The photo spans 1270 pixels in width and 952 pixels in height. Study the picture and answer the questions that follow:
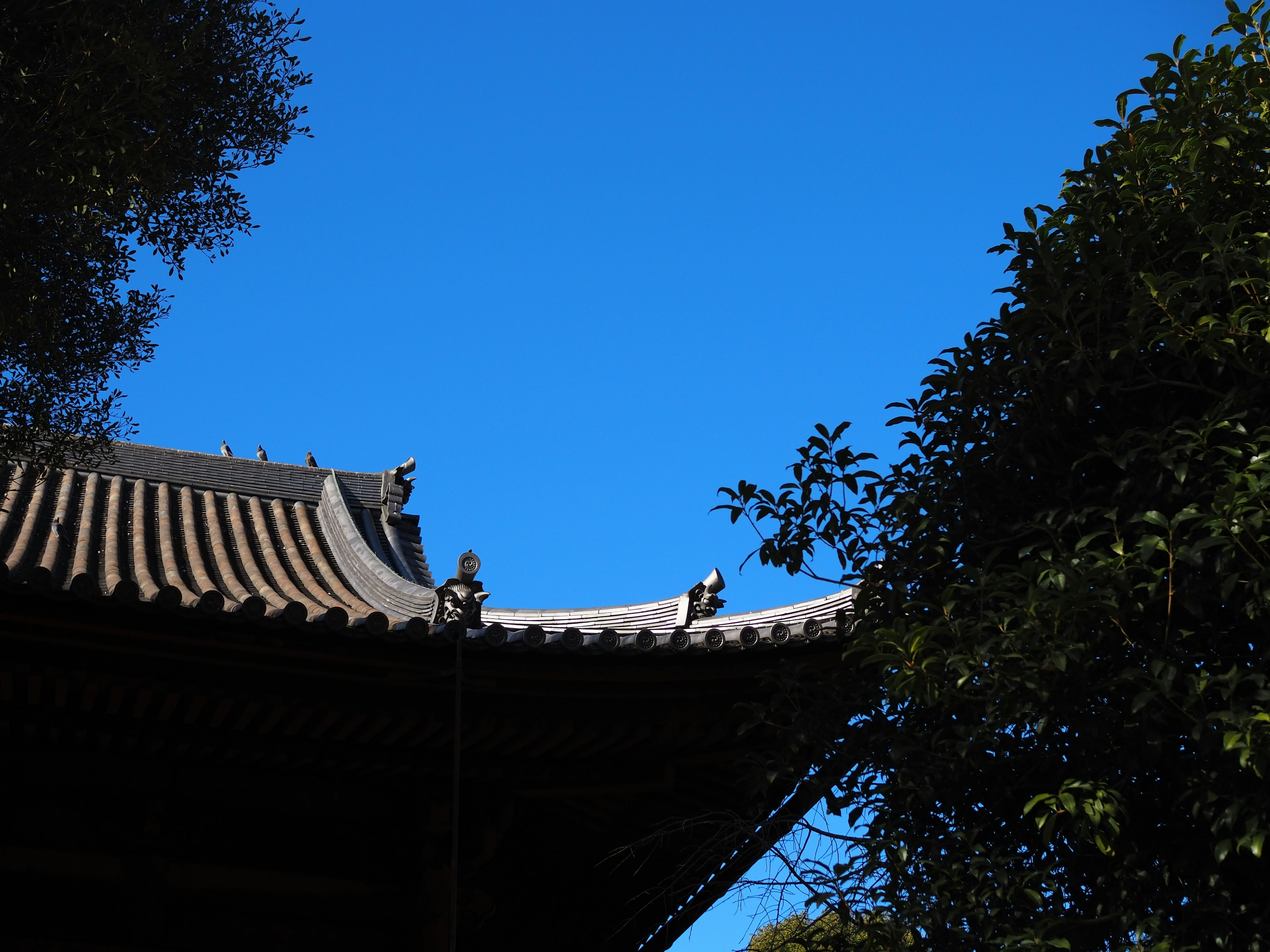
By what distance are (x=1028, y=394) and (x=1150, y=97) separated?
40.4 inches

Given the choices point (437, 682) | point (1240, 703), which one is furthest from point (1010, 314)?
point (437, 682)

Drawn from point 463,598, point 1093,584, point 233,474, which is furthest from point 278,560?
point 1093,584

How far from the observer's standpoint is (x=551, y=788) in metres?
6.13

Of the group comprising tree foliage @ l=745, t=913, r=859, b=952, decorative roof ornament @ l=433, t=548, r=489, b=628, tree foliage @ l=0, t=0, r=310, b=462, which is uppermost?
tree foliage @ l=0, t=0, r=310, b=462

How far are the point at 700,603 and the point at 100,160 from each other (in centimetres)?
327

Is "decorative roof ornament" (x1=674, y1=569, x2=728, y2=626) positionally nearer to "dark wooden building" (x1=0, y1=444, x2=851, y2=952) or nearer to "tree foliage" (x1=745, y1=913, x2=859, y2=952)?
"dark wooden building" (x1=0, y1=444, x2=851, y2=952)

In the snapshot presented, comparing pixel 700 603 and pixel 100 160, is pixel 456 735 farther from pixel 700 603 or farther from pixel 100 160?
pixel 100 160

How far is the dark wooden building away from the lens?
206 inches

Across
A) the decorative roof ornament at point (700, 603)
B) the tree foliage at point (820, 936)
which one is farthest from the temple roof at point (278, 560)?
the tree foliage at point (820, 936)

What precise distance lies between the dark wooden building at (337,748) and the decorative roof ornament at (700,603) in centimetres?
1

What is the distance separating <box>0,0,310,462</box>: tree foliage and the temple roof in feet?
2.64

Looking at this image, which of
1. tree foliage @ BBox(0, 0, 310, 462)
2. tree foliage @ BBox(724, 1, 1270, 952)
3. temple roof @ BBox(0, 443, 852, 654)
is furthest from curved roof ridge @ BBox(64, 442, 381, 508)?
tree foliage @ BBox(724, 1, 1270, 952)

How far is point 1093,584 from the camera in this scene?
3.30m

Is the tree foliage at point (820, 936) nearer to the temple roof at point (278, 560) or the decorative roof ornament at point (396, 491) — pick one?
the temple roof at point (278, 560)
